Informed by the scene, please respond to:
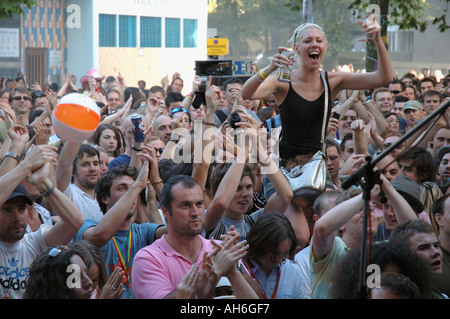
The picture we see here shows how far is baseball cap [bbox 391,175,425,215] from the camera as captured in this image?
516cm

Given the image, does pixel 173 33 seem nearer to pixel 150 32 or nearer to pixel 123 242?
pixel 150 32

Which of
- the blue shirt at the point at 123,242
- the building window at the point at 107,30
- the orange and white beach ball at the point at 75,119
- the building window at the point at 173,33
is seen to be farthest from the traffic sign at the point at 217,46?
the building window at the point at 173,33

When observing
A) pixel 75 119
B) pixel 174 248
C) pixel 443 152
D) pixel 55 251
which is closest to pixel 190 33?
pixel 443 152

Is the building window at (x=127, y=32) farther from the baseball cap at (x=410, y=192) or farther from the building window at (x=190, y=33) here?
the baseball cap at (x=410, y=192)

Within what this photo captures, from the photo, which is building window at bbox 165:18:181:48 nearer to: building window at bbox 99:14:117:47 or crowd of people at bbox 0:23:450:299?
building window at bbox 99:14:117:47

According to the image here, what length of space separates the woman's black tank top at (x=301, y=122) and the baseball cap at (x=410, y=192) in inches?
30.4

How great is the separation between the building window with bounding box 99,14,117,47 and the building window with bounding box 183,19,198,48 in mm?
4270

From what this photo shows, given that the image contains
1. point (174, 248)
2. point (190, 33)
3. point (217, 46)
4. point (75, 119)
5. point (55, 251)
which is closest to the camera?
point (55, 251)

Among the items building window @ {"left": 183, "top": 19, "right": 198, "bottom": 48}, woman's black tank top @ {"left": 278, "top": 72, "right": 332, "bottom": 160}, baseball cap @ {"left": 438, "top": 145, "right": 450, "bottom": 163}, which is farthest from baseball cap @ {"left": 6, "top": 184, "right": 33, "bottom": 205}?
building window @ {"left": 183, "top": 19, "right": 198, "bottom": 48}

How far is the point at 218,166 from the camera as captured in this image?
5215 millimetres

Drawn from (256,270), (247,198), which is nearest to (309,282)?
(256,270)

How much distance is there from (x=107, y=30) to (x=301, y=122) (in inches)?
961

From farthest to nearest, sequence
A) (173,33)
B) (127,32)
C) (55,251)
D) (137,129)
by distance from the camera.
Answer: (173,33) → (127,32) → (137,129) → (55,251)

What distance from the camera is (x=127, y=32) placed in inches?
1142
